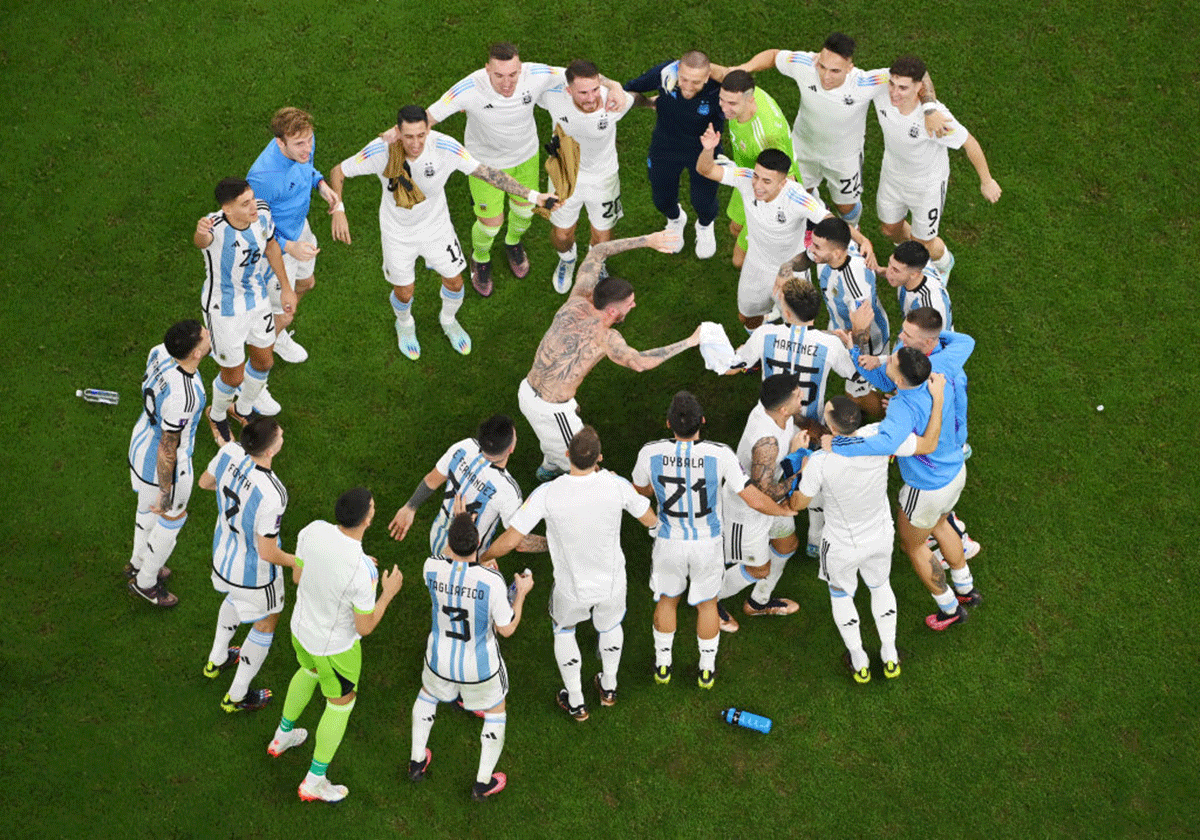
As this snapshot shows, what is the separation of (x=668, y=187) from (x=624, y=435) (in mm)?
2223

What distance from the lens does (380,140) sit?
9.65 meters

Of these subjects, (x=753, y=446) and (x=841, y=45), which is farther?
(x=841, y=45)

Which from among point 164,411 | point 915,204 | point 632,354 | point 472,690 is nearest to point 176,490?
point 164,411

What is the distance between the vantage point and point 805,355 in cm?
893

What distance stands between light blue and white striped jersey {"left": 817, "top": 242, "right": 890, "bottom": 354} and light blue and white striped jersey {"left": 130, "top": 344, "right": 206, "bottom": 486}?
471 centimetres

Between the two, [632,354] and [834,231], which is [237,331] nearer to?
[632,354]

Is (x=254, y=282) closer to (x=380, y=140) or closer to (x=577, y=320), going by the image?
(x=380, y=140)

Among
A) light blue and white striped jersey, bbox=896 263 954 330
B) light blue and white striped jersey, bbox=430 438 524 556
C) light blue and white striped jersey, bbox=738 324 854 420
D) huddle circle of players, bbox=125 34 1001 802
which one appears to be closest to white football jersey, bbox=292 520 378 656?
huddle circle of players, bbox=125 34 1001 802

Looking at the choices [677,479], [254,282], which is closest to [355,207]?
[254,282]

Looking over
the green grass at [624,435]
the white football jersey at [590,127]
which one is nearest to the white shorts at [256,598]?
the green grass at [624,435]

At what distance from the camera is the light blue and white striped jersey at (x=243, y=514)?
8227mm

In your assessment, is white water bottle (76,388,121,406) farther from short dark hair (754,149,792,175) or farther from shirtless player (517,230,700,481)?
short dark hair (754,149,792,175)

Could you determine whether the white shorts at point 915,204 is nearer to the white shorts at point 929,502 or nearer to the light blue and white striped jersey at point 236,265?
the white shorts at point 929,502

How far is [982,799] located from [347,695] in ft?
15.0
